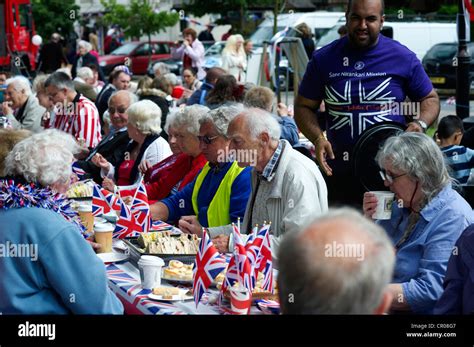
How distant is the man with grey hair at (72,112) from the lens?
951 cm

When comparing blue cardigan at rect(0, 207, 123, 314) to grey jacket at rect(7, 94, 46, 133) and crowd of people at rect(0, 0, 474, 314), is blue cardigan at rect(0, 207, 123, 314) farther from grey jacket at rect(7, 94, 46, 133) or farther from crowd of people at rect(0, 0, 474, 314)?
grey jacket at rect(7, 94, 46, 133)

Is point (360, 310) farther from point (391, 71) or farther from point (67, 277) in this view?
point (391, 71)

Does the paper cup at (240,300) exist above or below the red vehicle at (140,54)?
above

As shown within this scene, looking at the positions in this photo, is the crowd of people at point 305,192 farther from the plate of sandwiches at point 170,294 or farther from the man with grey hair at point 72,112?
the man with grey hair at point 72,112

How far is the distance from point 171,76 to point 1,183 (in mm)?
9095

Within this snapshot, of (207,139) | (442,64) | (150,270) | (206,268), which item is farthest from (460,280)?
(442,64)

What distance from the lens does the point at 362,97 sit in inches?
223

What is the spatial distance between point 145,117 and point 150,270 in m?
3.68

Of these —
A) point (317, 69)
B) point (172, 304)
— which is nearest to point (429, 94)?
point (317, 69)

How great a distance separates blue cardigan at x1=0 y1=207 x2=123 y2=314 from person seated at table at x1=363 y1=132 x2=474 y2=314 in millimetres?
1371

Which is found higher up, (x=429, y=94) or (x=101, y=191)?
(x=429, y=94)

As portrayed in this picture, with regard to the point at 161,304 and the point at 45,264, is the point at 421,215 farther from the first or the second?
the point at 45,264

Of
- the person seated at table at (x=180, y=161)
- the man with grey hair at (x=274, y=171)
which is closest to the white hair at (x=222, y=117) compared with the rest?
the person seated at table at (x=180, y=161)

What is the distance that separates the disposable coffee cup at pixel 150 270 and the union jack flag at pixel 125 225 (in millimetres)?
1053
